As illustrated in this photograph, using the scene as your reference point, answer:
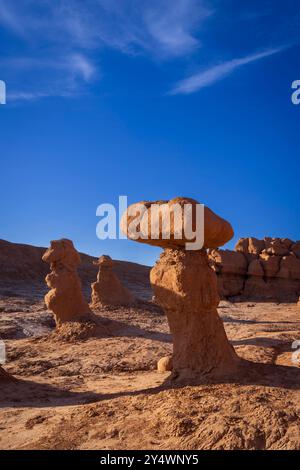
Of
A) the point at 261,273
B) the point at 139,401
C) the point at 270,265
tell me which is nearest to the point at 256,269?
the point at 261,273

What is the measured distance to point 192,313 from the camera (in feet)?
18.1

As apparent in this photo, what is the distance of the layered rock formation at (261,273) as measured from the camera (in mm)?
21234

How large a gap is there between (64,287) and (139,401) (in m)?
6.21

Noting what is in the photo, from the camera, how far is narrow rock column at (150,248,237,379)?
5.40 metres

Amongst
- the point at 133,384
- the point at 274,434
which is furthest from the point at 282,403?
the point at 133,384

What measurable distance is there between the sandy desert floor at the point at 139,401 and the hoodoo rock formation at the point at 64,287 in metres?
1.36

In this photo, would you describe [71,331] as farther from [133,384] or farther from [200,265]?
[200,265]

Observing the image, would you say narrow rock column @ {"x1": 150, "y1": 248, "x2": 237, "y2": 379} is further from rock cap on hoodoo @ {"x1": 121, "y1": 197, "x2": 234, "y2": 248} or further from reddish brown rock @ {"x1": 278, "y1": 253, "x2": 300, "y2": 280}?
reddish brown rock @ {"x1": 278, "y1": 253, "x2": 300, "y2": 280}

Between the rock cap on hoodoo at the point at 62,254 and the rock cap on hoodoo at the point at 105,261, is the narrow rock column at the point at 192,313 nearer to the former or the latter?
the rock cap on hoodoo at the point at 62,254

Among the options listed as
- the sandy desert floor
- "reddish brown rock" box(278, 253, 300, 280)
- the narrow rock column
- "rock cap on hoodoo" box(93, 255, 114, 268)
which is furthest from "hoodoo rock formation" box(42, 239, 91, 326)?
"reddish brown rock" box(278, 253, 300, 280)

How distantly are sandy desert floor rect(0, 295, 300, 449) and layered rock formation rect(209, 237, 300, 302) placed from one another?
12607 millimetres

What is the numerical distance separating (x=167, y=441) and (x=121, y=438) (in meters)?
0.47

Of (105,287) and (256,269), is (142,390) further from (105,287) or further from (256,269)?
(256,269)

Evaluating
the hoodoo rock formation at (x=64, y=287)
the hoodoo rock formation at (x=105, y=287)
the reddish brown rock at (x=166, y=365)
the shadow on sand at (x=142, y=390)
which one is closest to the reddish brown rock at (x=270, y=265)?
the hoodoo rock formation at (x=105, y=287)
